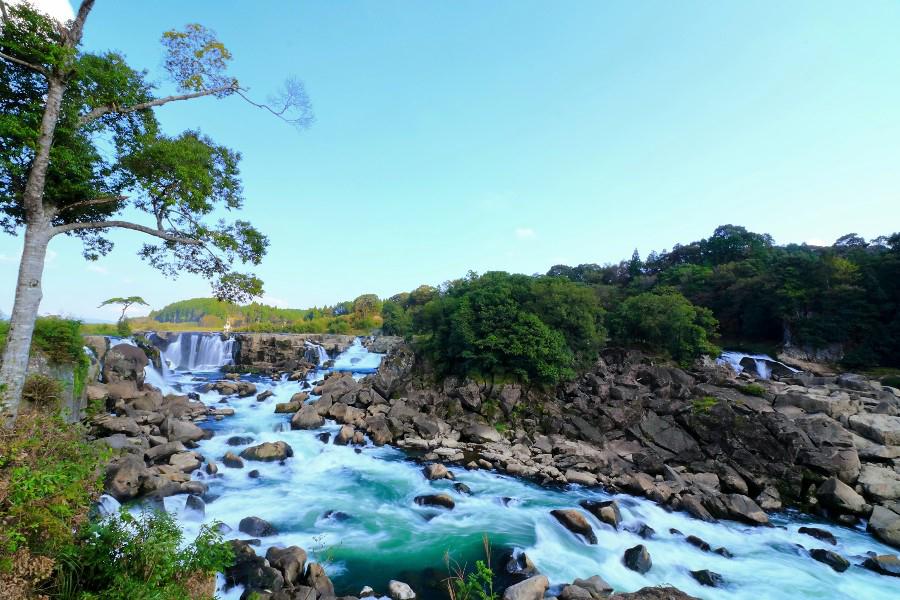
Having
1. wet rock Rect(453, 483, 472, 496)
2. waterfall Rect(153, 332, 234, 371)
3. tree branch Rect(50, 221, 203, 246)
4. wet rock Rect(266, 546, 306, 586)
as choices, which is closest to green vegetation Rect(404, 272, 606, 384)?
wet rock Rect(453, 483, 472, 496)

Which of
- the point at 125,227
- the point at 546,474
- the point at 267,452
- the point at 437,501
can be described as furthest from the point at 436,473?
the point at 125,227

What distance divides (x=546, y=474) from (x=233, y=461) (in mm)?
11789

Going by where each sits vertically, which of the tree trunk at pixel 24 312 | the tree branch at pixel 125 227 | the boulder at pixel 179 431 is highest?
the tree branch at pixel 125 227

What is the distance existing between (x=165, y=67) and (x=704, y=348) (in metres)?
35.2

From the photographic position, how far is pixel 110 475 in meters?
10.4

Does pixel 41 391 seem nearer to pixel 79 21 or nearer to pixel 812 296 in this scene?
pixel 79 21

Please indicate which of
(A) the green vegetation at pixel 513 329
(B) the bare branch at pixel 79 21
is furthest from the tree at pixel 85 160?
(A) the green vegetation at pixel 513 329

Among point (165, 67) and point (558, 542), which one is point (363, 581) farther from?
point (165, 67)

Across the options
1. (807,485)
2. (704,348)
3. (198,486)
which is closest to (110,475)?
(198,486)

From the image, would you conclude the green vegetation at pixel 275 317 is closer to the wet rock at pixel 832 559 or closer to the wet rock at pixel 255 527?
the wet rock at pixel 255 527

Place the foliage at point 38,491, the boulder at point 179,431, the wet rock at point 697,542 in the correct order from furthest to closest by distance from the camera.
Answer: the boulder at point 179,431
the wet rock at point 697,542
the foliage at point 38,491

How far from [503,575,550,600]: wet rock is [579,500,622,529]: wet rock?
14.2 ft

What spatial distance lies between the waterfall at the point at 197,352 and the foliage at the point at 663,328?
39.1 metres

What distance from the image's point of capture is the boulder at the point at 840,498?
42.4 feet
